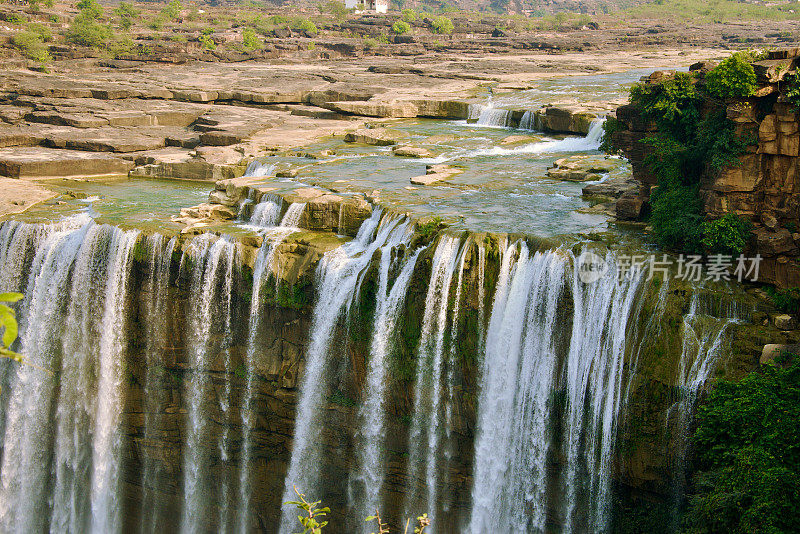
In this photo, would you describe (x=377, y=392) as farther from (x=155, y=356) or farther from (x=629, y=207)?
(x=629, y=207)

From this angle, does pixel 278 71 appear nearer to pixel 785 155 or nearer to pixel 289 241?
pixel 289 241

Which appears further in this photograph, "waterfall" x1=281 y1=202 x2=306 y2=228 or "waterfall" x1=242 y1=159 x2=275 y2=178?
"waterfall" x1=242 y1=159 x2=275 y2=178

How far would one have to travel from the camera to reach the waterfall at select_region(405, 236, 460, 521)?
55.0 ft

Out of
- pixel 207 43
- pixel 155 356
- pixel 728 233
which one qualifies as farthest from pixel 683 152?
pixel 207 43

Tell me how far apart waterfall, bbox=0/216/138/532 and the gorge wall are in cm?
5

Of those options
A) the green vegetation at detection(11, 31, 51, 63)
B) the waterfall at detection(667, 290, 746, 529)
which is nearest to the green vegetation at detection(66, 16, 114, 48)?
the green vegetation at detection(11, 31, 51, 63)

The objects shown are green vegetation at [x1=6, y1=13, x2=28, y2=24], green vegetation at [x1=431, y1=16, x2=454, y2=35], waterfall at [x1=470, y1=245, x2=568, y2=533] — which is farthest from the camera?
green vegetation at [x1=431, y1=16, x2=454, y2=35]

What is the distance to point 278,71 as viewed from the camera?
172ft

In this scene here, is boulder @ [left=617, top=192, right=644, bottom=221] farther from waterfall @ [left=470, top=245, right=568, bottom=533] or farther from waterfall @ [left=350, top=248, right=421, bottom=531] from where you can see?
waterfall @ [left=350, top=248, right=421, bottom=531]

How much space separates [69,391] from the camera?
2030cm

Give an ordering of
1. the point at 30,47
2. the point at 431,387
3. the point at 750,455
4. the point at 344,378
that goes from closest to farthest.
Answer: the point at 750,455, the point at 431,387, the point at 344,378, the point at 30,47

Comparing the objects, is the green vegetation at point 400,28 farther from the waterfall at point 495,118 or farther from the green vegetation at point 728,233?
the green vegetation at point 728,233

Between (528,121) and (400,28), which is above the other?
(400,28)

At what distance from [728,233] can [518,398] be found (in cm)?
544
